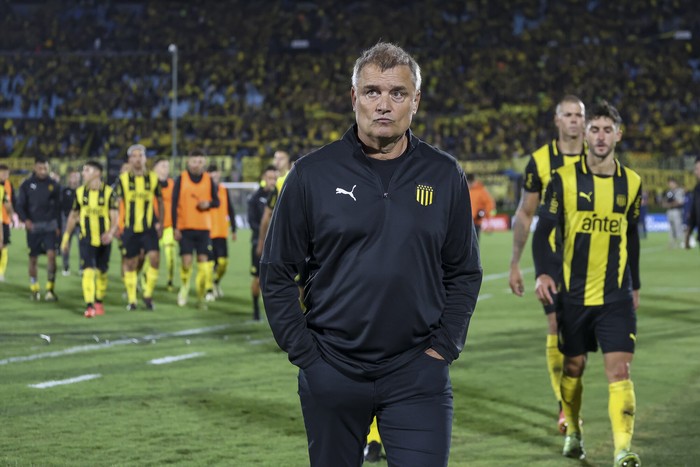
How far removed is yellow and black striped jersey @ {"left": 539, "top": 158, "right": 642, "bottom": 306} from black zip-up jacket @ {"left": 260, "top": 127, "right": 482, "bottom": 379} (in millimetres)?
2978

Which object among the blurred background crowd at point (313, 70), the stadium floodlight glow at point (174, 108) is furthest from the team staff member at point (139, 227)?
the blurred background crowd at point (313, 70)

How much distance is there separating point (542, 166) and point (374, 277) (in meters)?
4.42

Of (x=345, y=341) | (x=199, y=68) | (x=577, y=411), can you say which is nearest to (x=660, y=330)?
(x=577, y=411)

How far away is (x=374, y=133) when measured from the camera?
351 centimetres

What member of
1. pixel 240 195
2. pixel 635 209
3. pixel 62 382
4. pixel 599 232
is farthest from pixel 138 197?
pixel 240 195

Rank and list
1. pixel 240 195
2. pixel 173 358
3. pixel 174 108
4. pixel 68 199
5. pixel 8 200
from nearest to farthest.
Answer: pixel 173 358, pixel 8 200, pixel 68 199, pixel 240 195, pixel 174 108

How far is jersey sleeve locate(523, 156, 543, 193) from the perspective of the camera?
25.3ft

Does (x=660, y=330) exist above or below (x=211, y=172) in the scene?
below

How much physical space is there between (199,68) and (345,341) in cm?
5009

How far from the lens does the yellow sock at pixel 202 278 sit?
15.6 meters

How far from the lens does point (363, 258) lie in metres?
3.49

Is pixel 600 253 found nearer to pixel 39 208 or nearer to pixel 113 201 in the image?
pixel 113 201

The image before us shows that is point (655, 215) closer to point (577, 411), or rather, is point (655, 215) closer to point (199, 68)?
point (199, 68)

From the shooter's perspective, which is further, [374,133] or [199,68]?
[199,68]
